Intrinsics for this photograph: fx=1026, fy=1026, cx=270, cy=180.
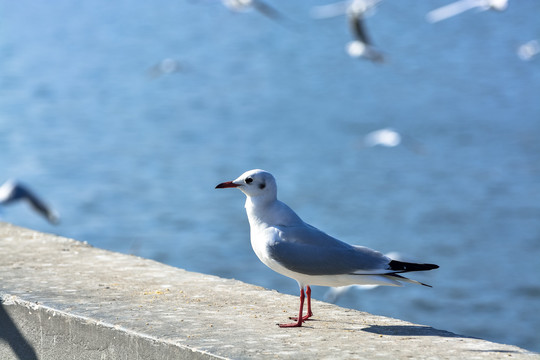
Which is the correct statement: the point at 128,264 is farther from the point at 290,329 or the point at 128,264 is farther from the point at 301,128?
the point at 301,128

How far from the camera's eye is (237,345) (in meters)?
3.23

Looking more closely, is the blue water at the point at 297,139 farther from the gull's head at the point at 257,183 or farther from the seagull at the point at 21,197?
the gull's head at the point at 257,183

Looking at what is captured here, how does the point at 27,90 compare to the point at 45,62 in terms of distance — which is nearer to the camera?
the point at 27,90

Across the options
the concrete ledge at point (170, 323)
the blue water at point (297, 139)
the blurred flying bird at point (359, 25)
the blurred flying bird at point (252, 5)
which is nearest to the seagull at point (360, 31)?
the blurred flying bird at point (359, 25)

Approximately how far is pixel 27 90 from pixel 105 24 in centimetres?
994

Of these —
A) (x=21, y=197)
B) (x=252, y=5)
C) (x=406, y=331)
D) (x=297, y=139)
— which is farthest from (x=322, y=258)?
(x=297, y=139)

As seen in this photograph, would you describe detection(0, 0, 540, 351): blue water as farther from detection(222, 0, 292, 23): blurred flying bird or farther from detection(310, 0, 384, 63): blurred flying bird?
detection(222, 0, 292, 23): blurred flying bird

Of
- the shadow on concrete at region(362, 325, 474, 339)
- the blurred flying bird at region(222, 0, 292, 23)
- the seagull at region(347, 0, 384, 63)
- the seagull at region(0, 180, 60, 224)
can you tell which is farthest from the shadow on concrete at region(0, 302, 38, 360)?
the seagull at region(347, 0, 384, 63)

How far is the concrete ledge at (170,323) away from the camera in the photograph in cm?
323

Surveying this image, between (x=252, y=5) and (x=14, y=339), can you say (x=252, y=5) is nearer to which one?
(x=252, y=5)

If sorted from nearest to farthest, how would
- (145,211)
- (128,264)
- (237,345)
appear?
(237,345), (128,264), (145,211)

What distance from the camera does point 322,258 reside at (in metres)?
3.41

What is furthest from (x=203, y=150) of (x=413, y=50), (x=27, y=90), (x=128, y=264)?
(x=128, y=264)

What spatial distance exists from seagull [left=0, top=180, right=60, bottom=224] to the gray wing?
4.85 meters
